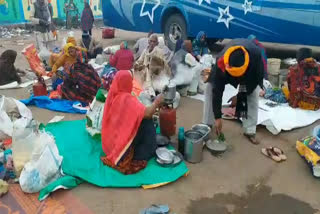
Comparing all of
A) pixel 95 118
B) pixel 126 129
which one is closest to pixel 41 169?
pixel 126 129

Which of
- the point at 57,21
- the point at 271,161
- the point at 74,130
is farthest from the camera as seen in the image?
the point at 57,21

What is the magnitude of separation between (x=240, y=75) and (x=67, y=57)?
3.83 m

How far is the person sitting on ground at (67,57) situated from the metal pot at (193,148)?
10.2 ft

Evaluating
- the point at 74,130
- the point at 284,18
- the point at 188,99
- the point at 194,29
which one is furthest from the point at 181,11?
the point at 74,130

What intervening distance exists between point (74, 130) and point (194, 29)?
438cm

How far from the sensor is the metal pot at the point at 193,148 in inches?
141

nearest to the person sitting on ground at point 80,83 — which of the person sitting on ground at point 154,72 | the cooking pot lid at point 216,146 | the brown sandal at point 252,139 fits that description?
the person sitting on ground at point 154,72

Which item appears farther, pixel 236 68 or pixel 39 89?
pixel 39 89

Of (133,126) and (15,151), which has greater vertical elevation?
(133,126)

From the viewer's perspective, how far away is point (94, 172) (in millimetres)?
3412

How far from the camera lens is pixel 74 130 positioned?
4340 millimetres

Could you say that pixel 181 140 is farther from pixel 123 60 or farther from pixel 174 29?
pixel 174 29

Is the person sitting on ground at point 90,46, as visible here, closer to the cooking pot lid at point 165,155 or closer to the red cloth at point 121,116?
the red cloth at point 121,116

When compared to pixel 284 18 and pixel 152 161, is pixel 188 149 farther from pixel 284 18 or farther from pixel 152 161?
pixel 284 18
